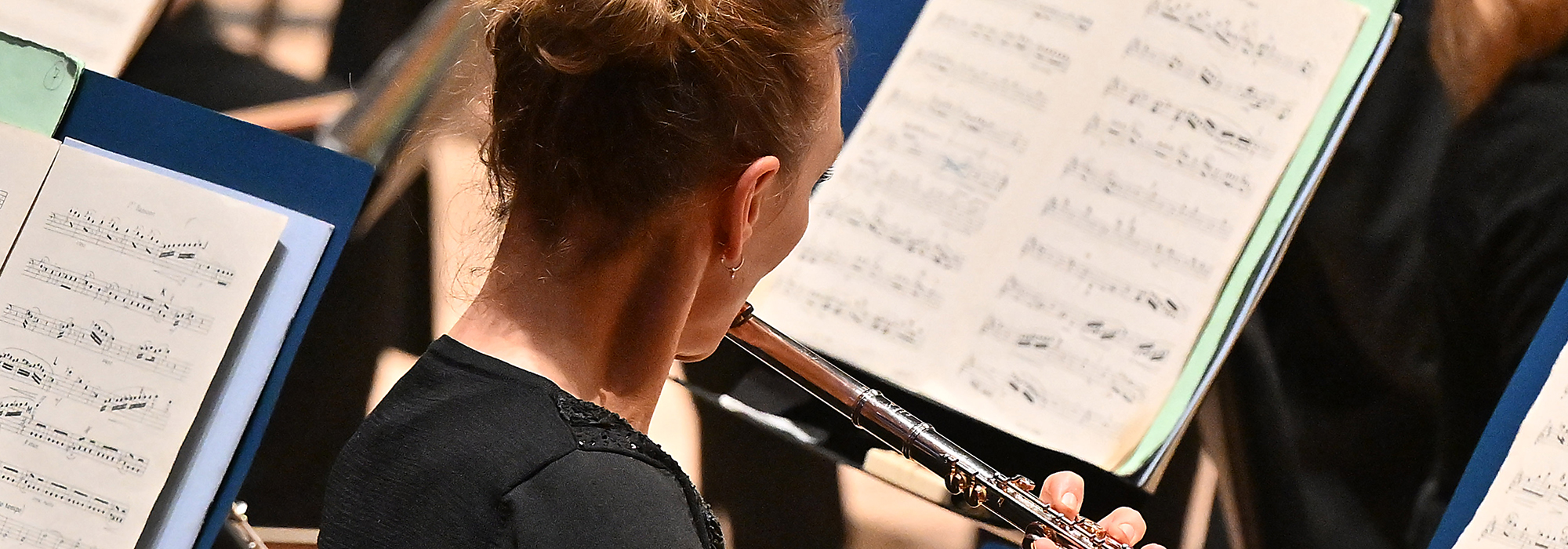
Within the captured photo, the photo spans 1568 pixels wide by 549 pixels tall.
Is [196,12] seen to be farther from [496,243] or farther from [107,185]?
[496,243]

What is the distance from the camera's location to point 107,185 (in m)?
1.10

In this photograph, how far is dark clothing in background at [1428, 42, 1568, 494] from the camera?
98cm

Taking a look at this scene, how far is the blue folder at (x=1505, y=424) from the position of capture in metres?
0.96

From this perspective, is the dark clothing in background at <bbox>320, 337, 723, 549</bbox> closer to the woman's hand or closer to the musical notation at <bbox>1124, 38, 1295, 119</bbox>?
the woman's hand

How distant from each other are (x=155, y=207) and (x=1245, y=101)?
1012 mm

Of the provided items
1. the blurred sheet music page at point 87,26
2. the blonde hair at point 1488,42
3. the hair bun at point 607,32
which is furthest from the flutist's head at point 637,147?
the blurred sheet music page at point 87,26

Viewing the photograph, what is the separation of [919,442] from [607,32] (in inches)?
18.6

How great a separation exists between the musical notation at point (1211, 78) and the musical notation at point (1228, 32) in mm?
27

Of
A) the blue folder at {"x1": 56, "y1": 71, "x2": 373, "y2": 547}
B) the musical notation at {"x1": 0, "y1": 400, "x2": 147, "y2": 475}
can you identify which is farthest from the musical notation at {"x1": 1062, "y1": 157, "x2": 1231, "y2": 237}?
the musical notation at {"x1": 0, "y1": 400, "x2": 147, "y2": 475}

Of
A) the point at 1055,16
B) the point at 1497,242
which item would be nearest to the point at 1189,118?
the point at 1055,16

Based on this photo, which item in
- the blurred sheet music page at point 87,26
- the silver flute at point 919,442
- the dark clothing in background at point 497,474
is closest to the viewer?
the dark clothing in background at point 497,474

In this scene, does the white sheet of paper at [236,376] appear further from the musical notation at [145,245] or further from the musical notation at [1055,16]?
the musical notation at [1055,16]

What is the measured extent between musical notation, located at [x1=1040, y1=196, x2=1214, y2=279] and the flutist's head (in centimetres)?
40

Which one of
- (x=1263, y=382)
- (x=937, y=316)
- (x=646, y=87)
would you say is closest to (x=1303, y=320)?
(x=1263, y=382)
